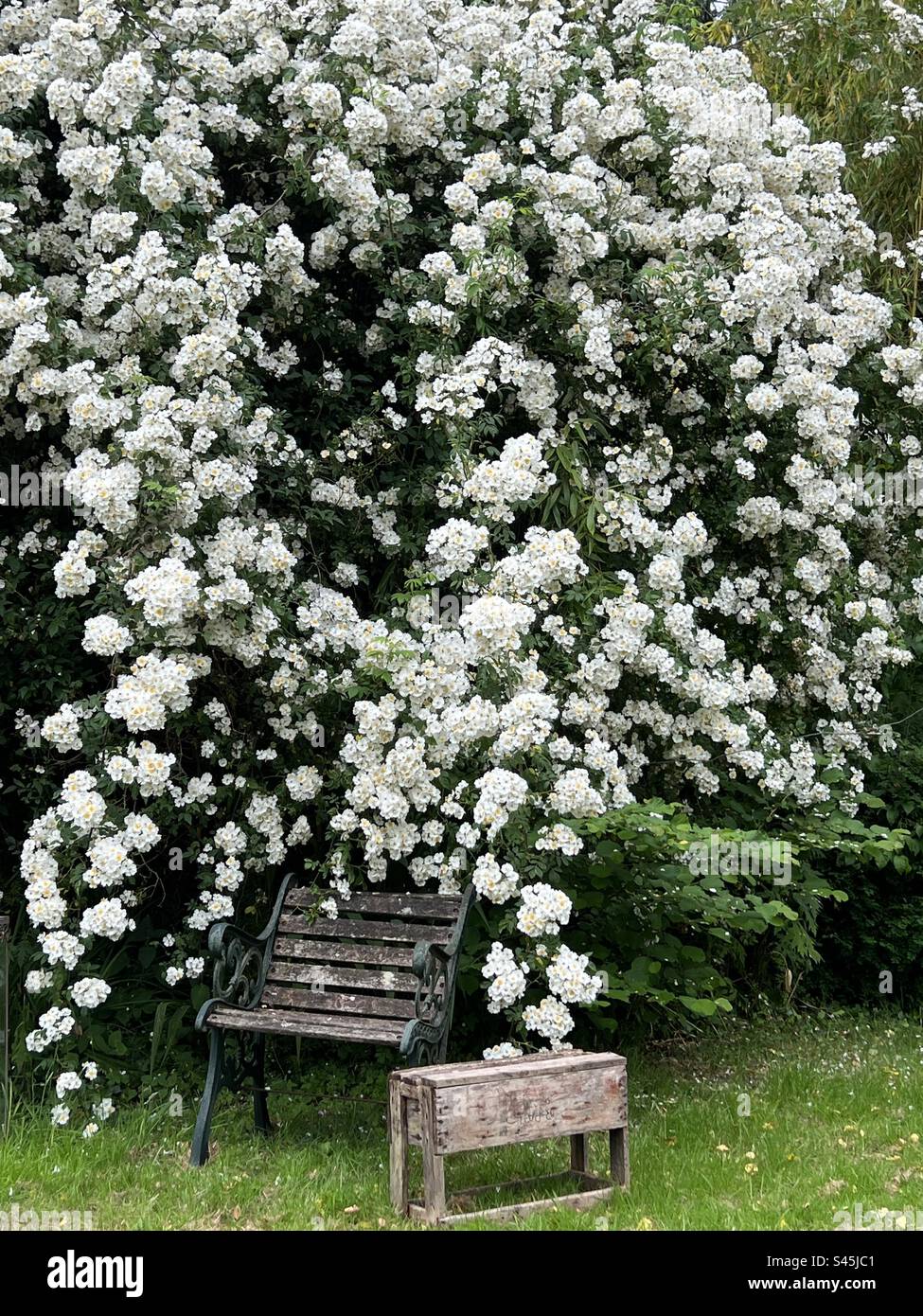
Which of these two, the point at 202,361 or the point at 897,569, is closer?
the point at 202,361

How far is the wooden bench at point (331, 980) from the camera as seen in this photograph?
4266mm

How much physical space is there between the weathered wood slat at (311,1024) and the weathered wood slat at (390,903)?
374mm

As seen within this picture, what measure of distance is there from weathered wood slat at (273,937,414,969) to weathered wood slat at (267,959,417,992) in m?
0.03

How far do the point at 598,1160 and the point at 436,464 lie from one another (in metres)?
2.70

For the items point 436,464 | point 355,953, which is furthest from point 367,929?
point 436,464

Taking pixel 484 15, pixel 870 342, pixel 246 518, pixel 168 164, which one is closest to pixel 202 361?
pixel 246 518

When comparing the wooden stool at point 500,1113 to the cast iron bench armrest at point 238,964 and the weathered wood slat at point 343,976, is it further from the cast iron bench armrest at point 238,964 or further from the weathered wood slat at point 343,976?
the cast iron bench armrest at point 238,964

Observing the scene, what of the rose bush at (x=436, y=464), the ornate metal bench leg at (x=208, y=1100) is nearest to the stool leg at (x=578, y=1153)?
the rose bush at (x=436, y=464)

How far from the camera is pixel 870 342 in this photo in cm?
631

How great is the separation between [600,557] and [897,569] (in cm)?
188

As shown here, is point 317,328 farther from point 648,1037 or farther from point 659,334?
point 648,1037

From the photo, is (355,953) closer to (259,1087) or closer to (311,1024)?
(311,1024)

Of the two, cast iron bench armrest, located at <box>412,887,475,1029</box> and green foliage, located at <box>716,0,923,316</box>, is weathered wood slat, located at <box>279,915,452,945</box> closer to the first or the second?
cast iron bench armrest, located at <box>412,887,475,1029</box>

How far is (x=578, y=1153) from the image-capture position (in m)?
4.17
